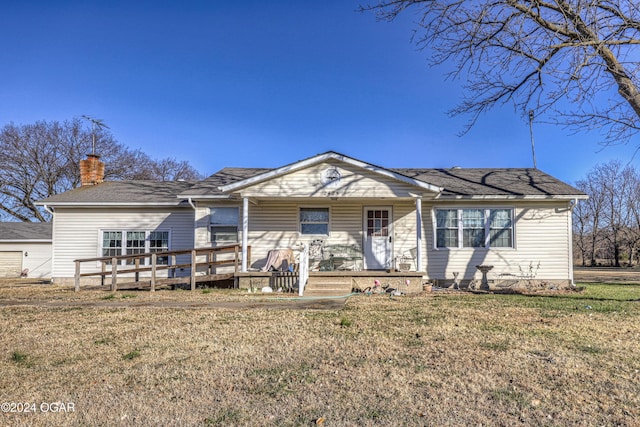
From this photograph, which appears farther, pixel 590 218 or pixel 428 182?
pixel 590 218

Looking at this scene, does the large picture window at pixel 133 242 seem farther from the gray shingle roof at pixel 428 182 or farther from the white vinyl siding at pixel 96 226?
the gray shingle roof at pixel 428 182

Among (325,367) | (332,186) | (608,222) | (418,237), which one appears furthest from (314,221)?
(608,222)

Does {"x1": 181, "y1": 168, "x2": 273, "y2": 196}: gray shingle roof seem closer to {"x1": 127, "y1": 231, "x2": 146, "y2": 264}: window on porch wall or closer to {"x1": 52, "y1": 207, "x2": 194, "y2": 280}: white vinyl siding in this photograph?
{"x1": 52, "y1": 207, "x2": 194, "y2": 280}: white vinyl siding

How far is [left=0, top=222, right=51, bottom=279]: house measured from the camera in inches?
870

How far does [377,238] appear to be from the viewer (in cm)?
1303

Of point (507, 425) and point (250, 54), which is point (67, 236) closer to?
point (250, 54)

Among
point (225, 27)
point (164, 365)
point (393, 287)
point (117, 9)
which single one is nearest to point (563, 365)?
point (164, 365)

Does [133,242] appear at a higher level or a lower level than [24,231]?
lower

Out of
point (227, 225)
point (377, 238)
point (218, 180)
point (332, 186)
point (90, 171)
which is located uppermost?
point (90, 171)

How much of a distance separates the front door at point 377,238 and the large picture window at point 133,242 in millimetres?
7282

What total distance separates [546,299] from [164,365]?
30.0 ft

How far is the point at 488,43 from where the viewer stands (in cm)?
904

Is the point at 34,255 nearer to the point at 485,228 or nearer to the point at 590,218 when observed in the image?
the point at 485,228

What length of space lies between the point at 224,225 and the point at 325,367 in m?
9.65
